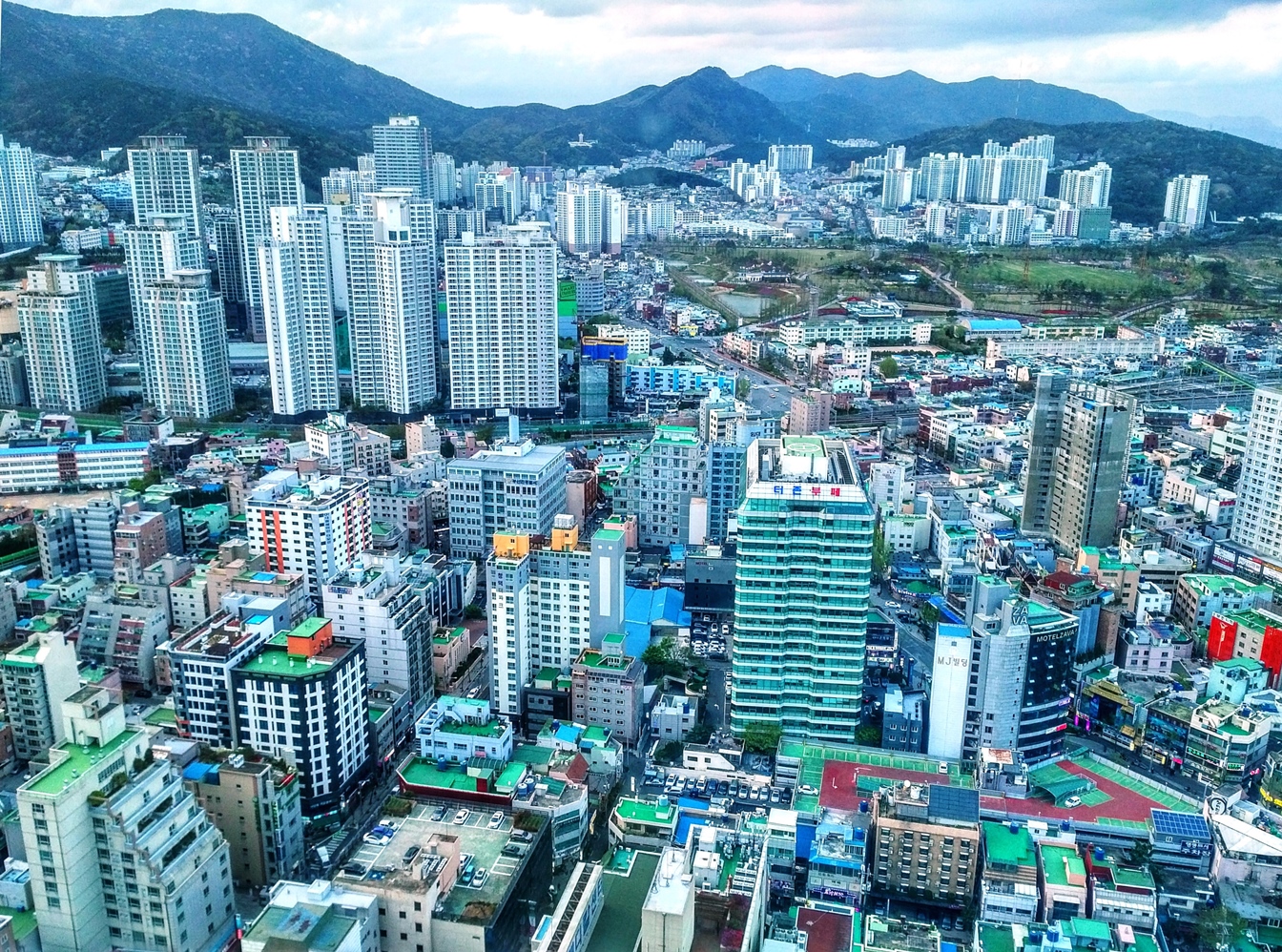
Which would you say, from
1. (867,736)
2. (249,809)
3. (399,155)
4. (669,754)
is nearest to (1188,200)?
(399,155)

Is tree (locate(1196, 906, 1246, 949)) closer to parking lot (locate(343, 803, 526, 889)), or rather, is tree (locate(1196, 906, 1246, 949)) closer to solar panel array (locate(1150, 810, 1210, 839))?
solar panel array (locate(1150, 810, 1210, 839))

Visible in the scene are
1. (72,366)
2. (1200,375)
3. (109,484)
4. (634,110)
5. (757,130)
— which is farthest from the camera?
(757,130)

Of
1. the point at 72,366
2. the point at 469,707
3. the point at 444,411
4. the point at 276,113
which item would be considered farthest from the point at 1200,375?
the point at 276,113

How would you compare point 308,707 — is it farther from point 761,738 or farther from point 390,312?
point 390,312

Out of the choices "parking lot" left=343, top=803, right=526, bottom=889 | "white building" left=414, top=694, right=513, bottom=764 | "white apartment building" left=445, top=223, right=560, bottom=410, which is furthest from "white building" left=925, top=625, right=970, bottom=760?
"white apartment building" left=445, top=223, right=560, bottom=410

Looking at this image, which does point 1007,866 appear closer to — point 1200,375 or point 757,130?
point 1200,375

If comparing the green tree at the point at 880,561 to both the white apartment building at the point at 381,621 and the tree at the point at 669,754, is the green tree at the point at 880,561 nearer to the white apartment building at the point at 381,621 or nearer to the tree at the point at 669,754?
the tree at the point at 669,754
